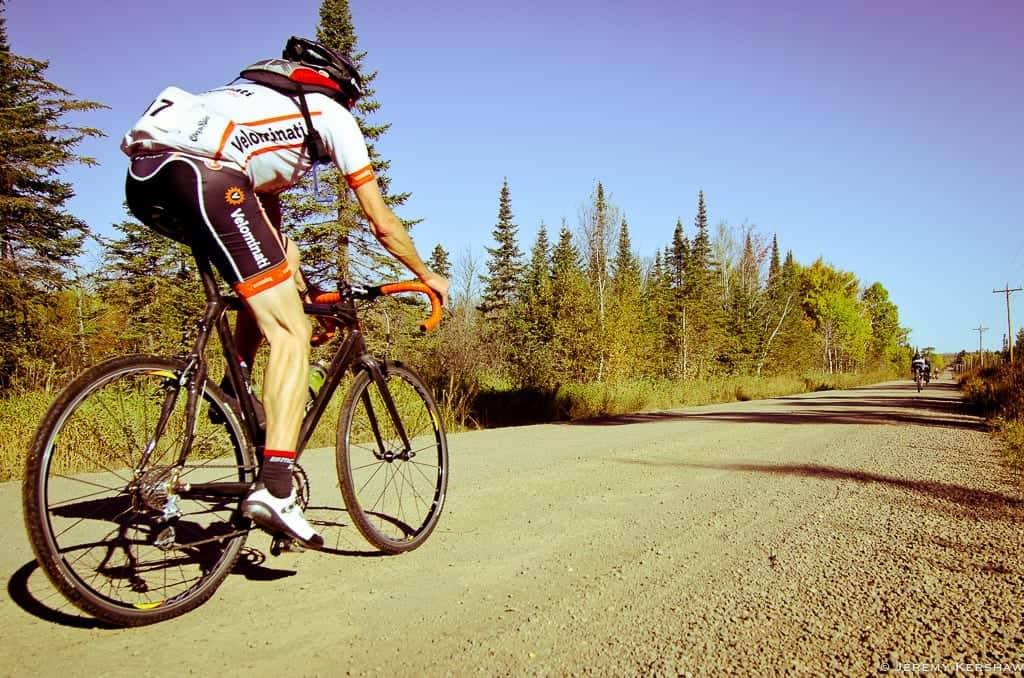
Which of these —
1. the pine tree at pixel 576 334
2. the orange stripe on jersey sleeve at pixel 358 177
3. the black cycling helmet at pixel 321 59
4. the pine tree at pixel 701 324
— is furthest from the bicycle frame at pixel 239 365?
the pine tree at pixel 701 324

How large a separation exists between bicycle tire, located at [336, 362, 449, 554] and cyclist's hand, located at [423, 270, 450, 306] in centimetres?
54

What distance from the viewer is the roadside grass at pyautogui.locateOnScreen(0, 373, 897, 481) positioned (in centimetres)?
637

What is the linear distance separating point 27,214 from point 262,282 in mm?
19680

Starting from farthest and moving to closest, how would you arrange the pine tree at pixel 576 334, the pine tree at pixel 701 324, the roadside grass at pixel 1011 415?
the pine tree at pixel 701 324 → the pine tree at pixel 576 334 → the roadside grass at pixel 1011 415

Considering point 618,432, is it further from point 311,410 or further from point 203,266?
point 203,266

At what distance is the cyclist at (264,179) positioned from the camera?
2186 mm

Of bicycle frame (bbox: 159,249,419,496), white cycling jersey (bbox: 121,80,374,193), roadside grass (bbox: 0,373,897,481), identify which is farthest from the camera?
roadside grass (bbox: 0,373,897,481)

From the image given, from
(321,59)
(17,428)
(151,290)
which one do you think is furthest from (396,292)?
(151,290)

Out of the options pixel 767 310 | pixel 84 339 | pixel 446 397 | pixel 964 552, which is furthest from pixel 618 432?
pixel 767 310

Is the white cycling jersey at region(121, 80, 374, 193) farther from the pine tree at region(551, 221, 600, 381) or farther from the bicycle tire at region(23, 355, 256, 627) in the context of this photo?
the pine tree at region(551, 221, 600, 381)

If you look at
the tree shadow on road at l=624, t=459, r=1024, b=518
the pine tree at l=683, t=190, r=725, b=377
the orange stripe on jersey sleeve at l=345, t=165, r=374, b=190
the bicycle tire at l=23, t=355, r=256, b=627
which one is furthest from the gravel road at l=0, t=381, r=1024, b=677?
the pine tree at l=683, t=190, r=725, b=377

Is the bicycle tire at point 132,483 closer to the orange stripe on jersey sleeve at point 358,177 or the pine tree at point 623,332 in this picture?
the orange stripe on jersey sleeve at point 358,177

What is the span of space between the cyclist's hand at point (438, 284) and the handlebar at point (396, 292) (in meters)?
0.02

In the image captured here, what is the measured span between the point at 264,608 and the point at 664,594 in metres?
1.48
